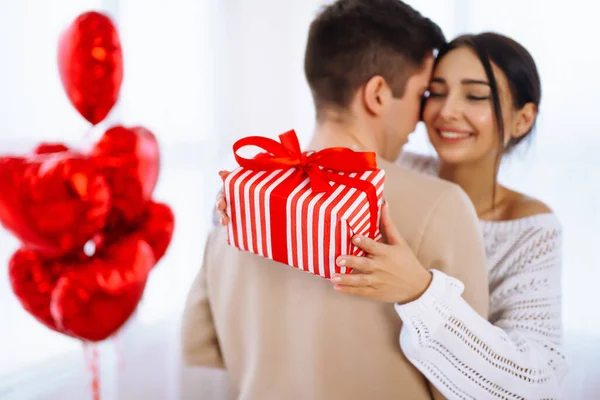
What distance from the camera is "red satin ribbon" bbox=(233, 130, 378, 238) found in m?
0.65

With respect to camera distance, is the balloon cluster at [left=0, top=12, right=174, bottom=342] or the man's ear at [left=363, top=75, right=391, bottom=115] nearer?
the balloon cluster at [left=0, top=12, right=174, bottom=342]

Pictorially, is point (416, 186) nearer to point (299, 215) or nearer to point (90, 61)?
point (299, 215)

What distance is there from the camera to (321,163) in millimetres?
685

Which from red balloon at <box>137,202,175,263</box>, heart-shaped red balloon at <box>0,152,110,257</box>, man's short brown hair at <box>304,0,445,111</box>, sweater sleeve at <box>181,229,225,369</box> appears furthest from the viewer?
sweater sleeve at <box>181,229,225,369</box>

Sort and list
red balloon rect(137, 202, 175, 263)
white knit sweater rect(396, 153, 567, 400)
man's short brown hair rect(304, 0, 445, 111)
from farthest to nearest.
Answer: man's short brown hair rect(304, 0, 445, 111), white knit sweater rect(396, 153, 567, 400), red balloon rect(137, 202, 175, 263)

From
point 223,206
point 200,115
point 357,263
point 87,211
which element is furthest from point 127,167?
point 200,115

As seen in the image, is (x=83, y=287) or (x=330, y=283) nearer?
(x=83, y=287)

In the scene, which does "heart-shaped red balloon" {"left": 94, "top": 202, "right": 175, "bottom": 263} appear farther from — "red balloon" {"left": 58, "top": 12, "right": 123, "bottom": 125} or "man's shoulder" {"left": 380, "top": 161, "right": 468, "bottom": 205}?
"man's shoulder" {"left": 380, "top": 161, "right": 468, "bottom": 205}

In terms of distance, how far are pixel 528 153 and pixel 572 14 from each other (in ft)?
0.83

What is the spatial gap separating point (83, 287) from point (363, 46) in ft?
1.87

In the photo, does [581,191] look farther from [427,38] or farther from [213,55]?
[213,55]

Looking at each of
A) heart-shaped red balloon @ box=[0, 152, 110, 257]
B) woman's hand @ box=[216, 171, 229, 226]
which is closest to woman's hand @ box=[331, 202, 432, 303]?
woman's hand @ box=[216, 171, 229, 226]

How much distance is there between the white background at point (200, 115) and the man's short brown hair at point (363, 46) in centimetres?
9

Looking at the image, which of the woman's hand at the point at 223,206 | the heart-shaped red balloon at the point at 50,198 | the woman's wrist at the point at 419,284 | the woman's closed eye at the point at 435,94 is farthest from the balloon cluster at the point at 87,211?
the woman's closed eye at the point at 435,94
